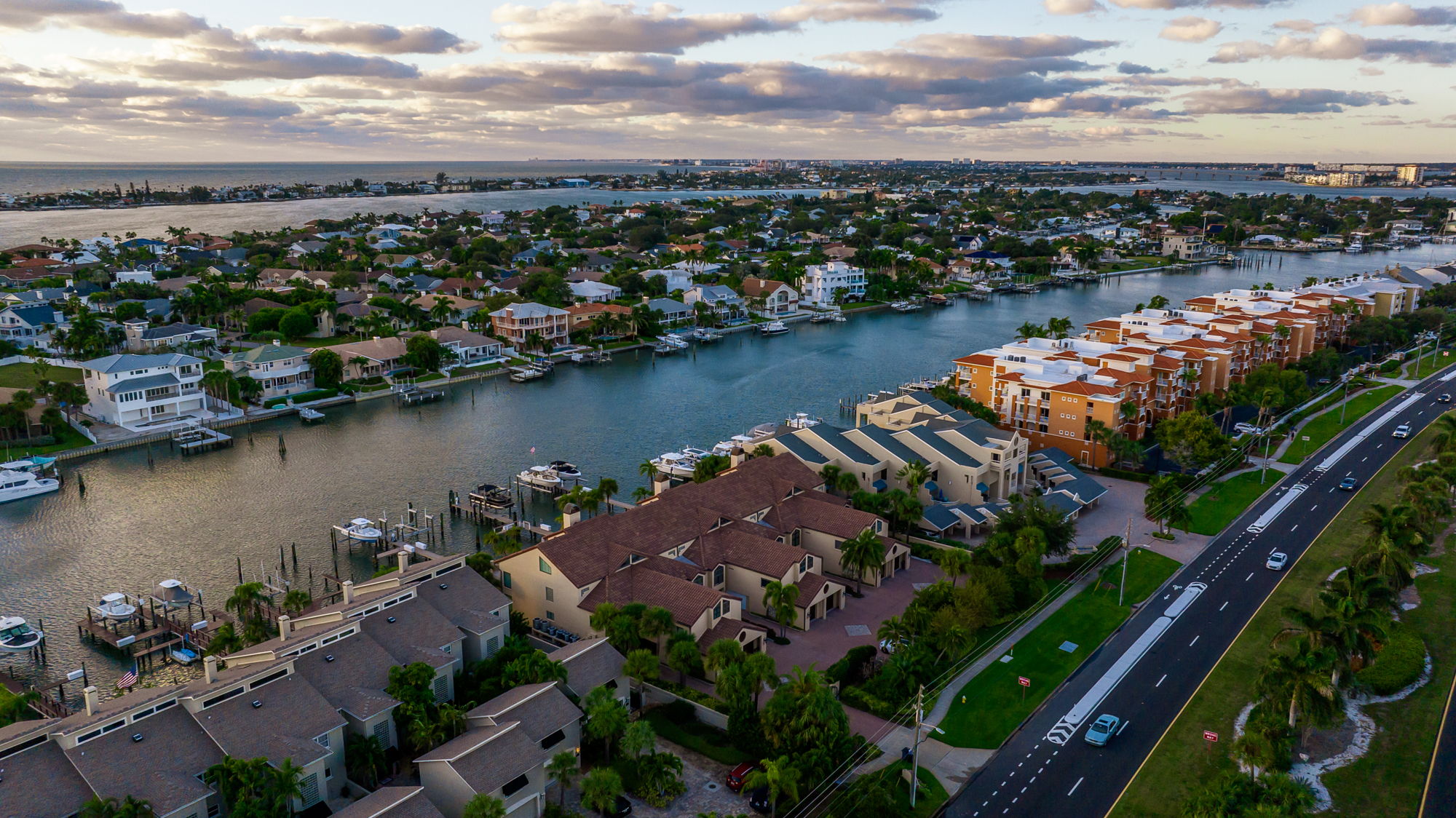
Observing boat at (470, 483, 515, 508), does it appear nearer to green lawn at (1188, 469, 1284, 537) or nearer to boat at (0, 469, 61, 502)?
boat at (0, 469, 61, 502)

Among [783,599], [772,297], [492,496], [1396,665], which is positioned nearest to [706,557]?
[783,599]

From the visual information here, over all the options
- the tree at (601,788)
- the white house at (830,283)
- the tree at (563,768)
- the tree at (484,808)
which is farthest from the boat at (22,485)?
the white house at (830,283)

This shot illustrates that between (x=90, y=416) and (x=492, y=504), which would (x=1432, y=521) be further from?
(x=90, y=416)

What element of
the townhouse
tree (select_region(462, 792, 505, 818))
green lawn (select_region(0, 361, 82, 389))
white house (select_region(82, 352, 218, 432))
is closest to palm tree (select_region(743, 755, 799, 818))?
tree (select_region(462, 792, 505, 818))

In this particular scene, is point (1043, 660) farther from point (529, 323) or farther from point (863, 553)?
point (529, 323)

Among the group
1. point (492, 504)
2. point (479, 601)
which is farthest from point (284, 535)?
point (479, 601)

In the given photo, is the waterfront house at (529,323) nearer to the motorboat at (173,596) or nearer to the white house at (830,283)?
the white house at (830,283)
